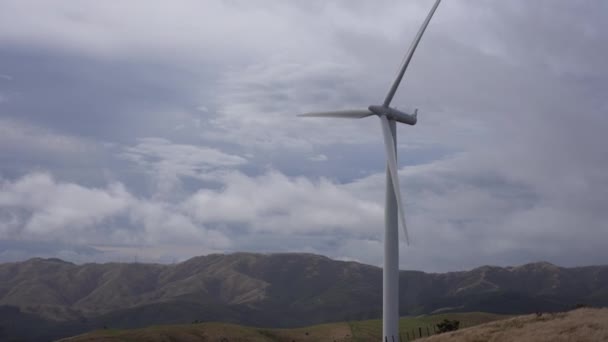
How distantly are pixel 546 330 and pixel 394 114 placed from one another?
96.9 feet

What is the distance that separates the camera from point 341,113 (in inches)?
3105

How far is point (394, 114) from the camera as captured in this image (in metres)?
74.4

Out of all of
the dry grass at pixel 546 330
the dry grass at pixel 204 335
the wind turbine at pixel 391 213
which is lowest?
the dry grass at pixel 204 335

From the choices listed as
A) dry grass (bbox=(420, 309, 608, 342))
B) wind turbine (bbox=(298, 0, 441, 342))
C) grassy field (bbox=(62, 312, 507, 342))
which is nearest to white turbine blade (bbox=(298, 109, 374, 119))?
wind turbine (bbox=(298, 0, 441, 342))

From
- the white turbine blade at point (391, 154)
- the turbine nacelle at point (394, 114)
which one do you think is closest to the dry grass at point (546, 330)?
the white turbine blade at point (391, 154)

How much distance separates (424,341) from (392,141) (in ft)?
80.2

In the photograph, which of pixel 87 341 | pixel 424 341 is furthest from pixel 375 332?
pixel 424 341

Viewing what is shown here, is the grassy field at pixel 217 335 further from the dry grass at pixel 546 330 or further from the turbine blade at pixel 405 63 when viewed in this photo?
the turbine blade at pixel 405 63

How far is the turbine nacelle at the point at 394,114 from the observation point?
73250 millimetres

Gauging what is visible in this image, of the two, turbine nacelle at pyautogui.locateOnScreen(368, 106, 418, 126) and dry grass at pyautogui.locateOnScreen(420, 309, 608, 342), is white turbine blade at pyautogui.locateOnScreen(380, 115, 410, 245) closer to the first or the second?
turbine nacelle at pyautogui.locateOnScreen(368, 106, 418, 126)

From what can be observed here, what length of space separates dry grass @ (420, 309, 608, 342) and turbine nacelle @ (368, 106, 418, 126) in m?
26.4

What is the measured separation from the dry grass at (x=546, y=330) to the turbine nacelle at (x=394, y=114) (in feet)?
86.5

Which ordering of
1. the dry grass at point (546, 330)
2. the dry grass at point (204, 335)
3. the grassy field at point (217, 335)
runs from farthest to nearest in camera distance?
the grassy field at point (217, 335), the dry grass at point (204, 335), the dry grass at point (546, 330)

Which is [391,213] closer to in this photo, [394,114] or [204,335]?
[394,114]
